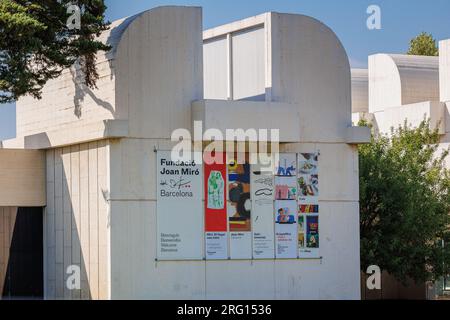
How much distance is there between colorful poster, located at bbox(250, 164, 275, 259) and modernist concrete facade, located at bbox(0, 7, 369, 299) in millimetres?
390

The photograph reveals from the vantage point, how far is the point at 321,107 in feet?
102

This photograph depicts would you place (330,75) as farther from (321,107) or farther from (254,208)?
(254,208)

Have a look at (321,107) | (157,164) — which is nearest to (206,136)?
(157,164)

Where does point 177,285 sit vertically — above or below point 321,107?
below

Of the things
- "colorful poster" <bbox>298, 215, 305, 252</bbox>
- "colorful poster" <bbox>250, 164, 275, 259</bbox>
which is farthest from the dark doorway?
"colorful poster" <bbox>298, 215, 305, 252</bbox>

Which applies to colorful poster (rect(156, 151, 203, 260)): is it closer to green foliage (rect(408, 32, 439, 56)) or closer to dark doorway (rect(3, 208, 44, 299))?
dark doorway (rect(3, 208, 44, 299))

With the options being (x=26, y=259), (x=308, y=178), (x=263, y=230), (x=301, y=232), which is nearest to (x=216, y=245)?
(x=263, y=230)

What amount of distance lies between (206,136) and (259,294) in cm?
427

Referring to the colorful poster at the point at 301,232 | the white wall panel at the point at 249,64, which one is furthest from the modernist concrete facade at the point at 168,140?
the colorful poster at the point at 301,232

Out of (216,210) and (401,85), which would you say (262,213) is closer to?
(216,210)

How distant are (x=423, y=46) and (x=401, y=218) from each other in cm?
5485

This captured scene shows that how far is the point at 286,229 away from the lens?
99.6 feet

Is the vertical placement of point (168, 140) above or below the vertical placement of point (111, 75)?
below
